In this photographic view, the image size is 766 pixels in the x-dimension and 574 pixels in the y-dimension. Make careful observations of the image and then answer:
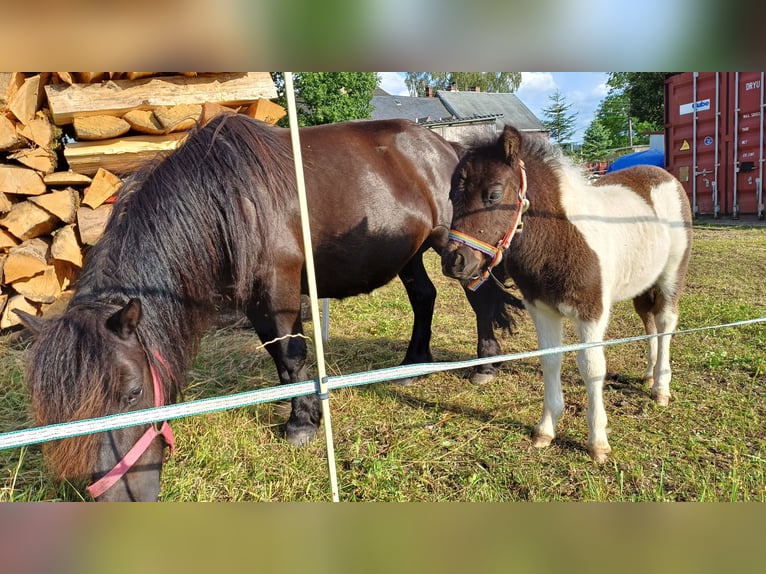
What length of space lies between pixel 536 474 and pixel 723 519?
167cm

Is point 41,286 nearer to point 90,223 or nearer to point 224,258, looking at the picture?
point 90,223

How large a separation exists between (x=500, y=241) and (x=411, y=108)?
84.0ft

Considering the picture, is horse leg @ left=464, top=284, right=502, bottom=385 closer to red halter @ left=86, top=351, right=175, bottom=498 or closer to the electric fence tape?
the electric fence tape

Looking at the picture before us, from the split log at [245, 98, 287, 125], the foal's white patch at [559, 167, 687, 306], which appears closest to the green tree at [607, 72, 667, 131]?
the split log at [245, 98, 287, 125]

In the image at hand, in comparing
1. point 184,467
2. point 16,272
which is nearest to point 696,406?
point 184,467

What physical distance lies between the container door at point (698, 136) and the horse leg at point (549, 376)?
8342mm

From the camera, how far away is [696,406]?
9.99 ft

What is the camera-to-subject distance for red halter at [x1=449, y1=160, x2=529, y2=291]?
235 centimetres

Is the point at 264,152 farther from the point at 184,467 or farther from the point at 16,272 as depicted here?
the point at 16,272

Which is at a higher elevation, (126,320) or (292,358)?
(126,320)

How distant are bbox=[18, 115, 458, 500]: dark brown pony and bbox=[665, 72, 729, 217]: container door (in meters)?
7.78

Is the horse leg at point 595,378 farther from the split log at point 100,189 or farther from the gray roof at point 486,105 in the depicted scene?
the gray roof at point 486,105

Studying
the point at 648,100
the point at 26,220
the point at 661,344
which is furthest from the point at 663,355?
the point at 648,100

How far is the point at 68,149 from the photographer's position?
173 inches
